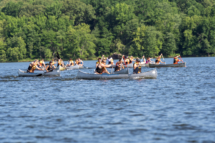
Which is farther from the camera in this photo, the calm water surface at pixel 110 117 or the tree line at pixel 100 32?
the tree line at pixel 100 32

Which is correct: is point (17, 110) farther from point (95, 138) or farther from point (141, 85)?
point (141, 85)

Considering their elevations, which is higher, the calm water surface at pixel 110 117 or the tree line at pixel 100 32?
the tree line at pixel 100 32

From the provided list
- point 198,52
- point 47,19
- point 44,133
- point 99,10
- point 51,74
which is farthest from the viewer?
point 99,10

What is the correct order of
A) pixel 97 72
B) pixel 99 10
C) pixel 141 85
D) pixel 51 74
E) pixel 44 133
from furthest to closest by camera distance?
1. pixel 99 10
2. pixel 51 74
3. pixel 97 72
4. pixel 141 85
5. pixel 44 133

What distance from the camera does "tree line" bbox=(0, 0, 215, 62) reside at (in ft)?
338

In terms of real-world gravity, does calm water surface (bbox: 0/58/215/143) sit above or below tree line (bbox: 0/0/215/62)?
below

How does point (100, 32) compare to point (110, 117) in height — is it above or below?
above

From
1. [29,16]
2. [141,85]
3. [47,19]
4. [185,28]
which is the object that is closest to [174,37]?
[185,28]

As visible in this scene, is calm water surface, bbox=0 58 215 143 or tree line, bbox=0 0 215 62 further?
tree line, bbox=0 0 215 62

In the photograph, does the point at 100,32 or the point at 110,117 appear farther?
the point at 100,32

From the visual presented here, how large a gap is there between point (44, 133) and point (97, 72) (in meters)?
18.4

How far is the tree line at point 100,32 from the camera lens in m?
103

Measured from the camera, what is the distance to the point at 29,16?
118 m

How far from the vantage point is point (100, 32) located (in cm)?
11400
